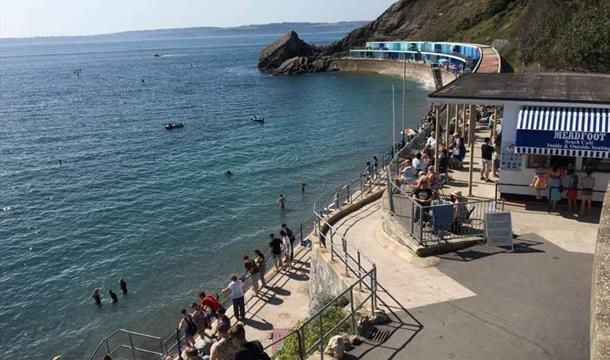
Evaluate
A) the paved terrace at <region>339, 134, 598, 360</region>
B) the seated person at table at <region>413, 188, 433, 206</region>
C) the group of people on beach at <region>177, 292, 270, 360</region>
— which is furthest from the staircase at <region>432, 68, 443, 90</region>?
the group of people on beach at <region>177, 292, 270, 360</region>

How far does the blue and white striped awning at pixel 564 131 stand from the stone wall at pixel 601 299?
27.3ft

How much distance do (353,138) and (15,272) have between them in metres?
29.5

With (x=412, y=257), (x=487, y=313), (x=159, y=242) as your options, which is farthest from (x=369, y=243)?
(x=159, y=242)

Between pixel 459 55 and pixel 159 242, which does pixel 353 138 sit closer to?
pixel 159 242

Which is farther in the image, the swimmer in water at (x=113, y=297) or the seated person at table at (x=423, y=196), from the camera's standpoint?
the swimmer in water at (x=113, y=297)

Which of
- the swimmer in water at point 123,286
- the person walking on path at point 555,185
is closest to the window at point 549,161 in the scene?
the person walking on path at point 555,185

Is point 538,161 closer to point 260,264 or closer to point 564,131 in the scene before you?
point 564,131

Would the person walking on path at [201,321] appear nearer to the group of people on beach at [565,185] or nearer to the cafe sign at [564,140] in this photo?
the cafe sign at [564,140]

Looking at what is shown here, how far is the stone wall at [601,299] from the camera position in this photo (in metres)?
4.50

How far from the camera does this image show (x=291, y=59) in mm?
115312

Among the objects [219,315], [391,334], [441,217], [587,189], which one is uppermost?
[587,189]

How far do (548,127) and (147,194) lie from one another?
2665cm

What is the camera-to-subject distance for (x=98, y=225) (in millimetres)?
30469

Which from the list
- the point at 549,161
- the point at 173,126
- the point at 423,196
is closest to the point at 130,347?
the point at 423,196
